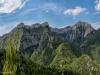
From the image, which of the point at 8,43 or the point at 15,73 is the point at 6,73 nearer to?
the point at 15,73

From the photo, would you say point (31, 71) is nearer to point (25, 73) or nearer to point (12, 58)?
point (25, 73)

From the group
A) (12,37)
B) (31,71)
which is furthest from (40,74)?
(12,37)

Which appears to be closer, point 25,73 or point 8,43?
point 8,43

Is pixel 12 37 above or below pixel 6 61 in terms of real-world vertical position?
above

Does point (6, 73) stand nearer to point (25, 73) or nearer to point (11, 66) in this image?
point (11, 66)

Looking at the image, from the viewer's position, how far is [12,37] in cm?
1930

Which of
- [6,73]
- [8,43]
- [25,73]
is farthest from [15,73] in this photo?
[25,73]

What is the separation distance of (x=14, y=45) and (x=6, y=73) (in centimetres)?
163

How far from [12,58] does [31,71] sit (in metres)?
178

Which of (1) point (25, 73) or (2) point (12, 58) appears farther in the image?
(1) point (25, 73)

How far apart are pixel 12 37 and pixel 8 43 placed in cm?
59

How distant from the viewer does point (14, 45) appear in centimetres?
1895

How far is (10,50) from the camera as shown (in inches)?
736

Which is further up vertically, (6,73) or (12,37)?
(12,37)
